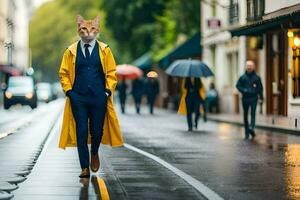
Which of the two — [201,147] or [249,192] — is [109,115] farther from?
[201,147]

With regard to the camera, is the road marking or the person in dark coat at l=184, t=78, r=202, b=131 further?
the person in dark coat at l=184, t=78, r=202, b=131

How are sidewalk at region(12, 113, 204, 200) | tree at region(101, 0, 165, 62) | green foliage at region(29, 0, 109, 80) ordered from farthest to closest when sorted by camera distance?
green foliage at region(29, 0, 109, 80)
tree at region(101, 0, 165, 62)
sidewalk at region(12, 113, 204, 200)

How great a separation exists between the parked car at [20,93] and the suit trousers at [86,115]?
33870 mm

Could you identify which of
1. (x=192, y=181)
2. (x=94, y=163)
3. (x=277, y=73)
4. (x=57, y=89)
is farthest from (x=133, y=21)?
(x=192, y=181)

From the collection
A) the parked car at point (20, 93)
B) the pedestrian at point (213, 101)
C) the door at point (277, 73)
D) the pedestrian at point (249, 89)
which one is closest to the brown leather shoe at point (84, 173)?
the pedestrian at point (249, 89)

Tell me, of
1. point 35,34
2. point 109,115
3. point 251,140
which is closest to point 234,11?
point 251,140

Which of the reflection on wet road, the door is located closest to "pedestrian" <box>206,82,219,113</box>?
the door

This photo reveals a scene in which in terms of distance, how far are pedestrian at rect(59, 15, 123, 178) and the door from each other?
1977 centimetres

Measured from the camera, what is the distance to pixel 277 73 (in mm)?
31453

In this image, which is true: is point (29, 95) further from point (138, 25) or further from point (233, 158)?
point (233, 158)

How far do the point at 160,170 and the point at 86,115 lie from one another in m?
1.70

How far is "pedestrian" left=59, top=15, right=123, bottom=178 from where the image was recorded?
34.0ft

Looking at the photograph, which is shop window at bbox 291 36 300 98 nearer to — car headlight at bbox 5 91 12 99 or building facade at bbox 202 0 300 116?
building facade at bbox 202 0 300 116

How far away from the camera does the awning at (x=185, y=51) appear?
4356 centimetres
